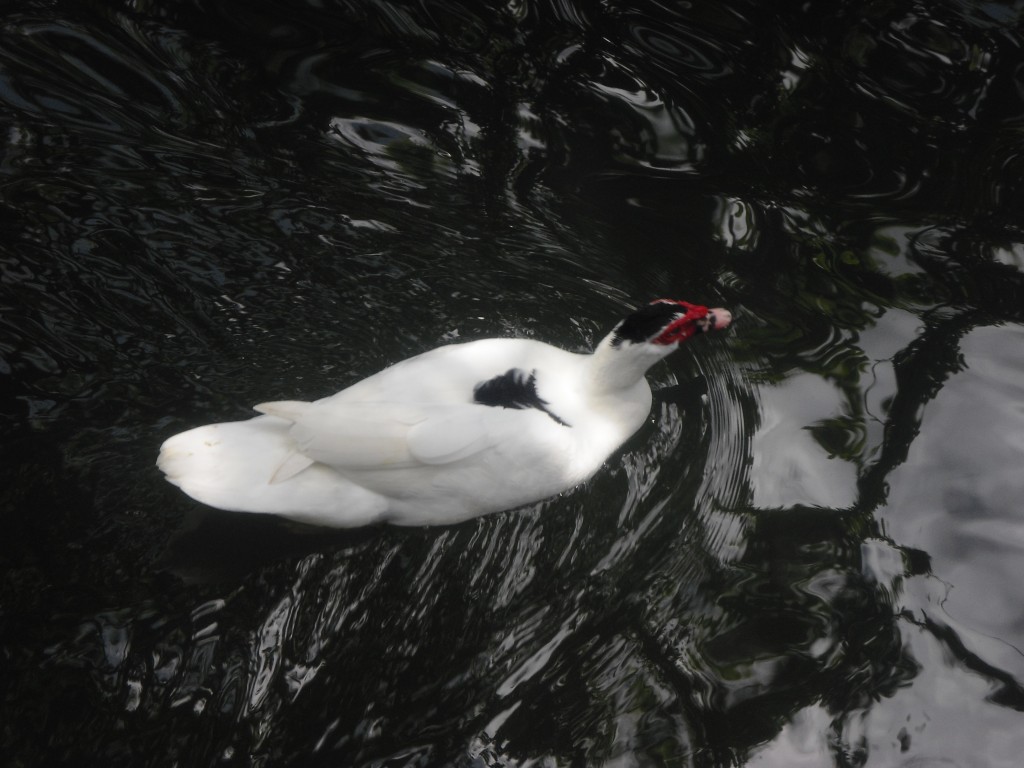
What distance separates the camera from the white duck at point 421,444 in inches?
112

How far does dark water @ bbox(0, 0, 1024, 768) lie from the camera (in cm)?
267

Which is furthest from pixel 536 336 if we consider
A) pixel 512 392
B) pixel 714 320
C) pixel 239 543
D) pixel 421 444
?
pixel 239 543

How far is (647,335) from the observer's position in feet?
10.2

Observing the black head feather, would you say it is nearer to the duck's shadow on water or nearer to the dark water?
the dark water

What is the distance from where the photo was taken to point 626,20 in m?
4.55

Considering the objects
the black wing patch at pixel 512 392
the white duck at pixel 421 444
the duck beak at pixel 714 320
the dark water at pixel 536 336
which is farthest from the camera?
the duck beak at pixel 714 320

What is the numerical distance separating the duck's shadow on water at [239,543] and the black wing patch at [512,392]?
0.57 metres

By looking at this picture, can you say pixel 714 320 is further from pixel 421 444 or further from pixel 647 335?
pixel 421 444

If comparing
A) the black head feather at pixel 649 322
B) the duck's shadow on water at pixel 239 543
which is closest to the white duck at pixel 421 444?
the black head feather at pixel 649 322

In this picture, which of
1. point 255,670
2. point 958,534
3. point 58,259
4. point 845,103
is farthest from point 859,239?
point 58,259

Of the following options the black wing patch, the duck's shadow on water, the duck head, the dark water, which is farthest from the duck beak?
the duck's shadow on water

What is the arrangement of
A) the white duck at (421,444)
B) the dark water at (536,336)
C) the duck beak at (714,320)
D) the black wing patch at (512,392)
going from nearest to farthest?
the dark water at (536,336)
the white duck at (421,444)
the black wing patch at (512,392)
the duck beak at (714,320)

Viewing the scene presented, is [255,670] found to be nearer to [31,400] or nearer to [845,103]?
[31,400]

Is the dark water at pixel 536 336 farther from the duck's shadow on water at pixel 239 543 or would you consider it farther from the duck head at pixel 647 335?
the duck head at pixel 647 335
